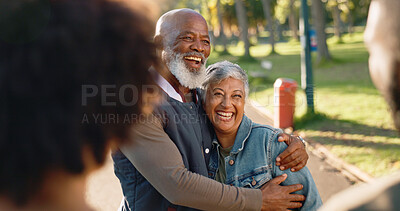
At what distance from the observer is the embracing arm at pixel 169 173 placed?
5.59 ft

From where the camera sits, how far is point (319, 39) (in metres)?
20.9

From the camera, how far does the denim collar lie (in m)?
2.30

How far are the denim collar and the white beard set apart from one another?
1.34 feet

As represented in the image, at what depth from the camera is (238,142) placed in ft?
7.63

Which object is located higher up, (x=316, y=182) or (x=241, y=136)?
(x=241, y=136)

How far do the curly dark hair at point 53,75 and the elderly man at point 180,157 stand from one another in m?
0.42

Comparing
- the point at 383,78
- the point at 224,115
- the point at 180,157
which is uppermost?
the point at 383,78

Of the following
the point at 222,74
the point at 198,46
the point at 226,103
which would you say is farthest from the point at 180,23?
the point at 226,103

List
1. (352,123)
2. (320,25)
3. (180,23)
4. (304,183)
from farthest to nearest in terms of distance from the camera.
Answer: (320,25) < (352,123) < (180,23) < (304,183)

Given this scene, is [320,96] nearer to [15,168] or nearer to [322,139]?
[322,139]

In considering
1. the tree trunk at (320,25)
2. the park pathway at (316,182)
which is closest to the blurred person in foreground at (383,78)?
the park pathway at (316,182)

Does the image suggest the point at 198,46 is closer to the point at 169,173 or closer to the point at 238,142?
the point at 238,142

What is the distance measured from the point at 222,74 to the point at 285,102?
6201 mm

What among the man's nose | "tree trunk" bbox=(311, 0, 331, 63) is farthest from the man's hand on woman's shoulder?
"tree trunk" bbox=(311, 0, 331, 63)
